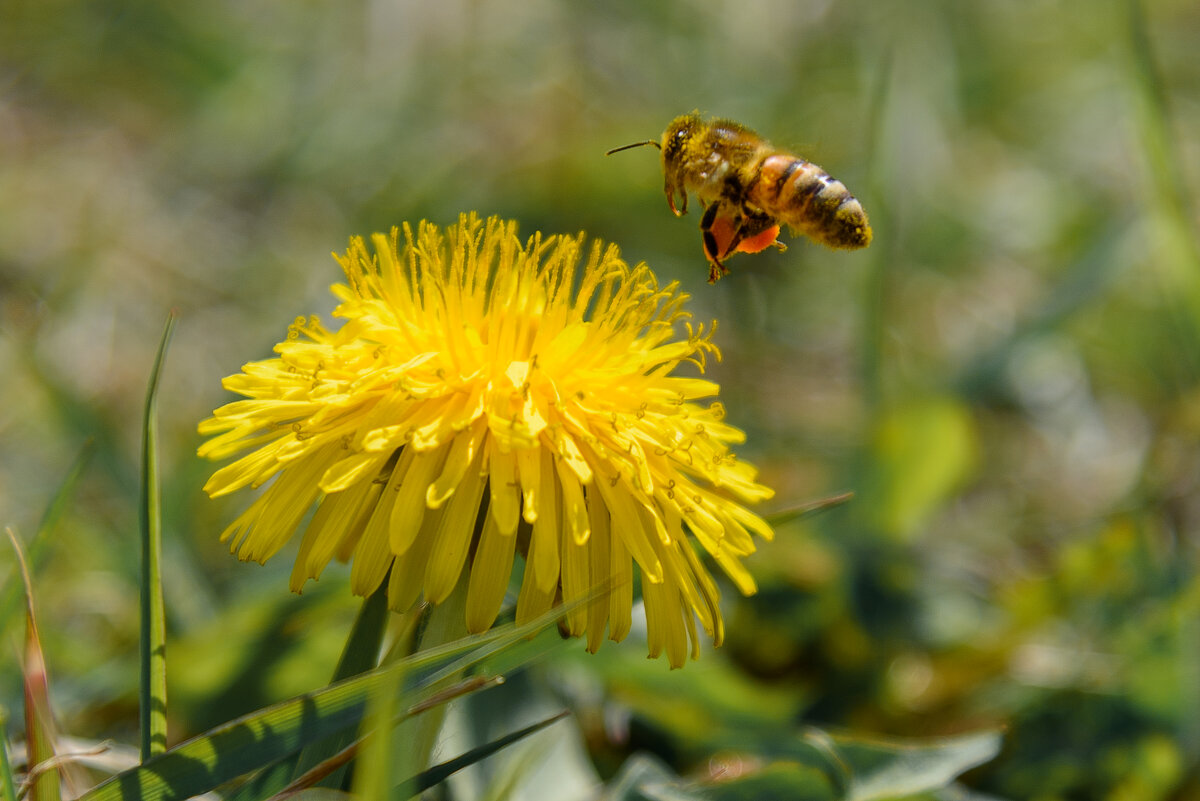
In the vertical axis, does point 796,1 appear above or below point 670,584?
above

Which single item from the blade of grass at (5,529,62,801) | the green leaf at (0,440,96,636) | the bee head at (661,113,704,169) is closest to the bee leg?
the bee head at (661,113,704,169)

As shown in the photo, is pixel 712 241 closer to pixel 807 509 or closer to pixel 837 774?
pixel 807 509

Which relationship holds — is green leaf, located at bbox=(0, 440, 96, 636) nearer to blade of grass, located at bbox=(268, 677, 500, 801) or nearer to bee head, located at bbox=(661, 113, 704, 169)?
blade of grass, located at bbox=(268, 677, 500, 801)

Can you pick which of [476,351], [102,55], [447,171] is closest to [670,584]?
[476,351]

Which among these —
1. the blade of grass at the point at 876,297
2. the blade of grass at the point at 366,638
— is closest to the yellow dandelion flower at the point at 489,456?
the blade of grass at the point at 366,638

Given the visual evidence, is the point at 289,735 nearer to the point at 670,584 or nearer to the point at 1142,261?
the point at 670,584

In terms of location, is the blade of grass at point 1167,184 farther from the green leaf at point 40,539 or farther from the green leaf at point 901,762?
the green leaf at point 40,539
